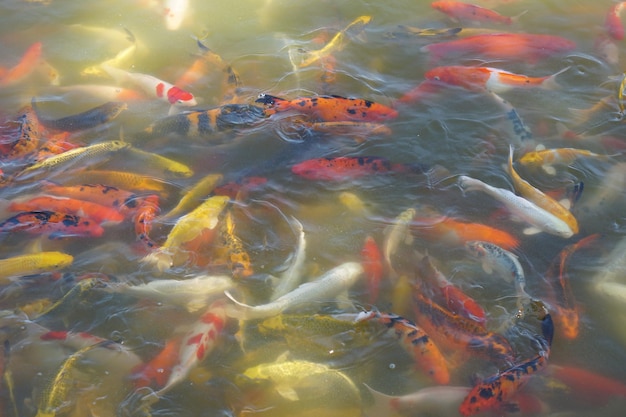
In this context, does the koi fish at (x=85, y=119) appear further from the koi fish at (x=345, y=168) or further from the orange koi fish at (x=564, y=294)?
the orange koi fish at (x=564, y=294)

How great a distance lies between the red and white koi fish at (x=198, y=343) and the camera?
3.32m

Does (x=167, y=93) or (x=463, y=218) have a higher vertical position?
(x=167, y=93)

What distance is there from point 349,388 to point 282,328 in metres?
0.58

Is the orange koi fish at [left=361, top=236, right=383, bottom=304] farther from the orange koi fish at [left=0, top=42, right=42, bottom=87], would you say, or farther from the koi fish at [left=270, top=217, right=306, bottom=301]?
the orange koi fish at [left=0, top=42, right=42, bottom=87]

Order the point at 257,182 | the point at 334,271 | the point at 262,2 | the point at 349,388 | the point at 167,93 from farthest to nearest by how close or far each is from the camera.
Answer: the point at 262,2, the point at 167,93, the point at 257,182, the point at 334,271, the point at 349,388

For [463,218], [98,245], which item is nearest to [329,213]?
[463,218]

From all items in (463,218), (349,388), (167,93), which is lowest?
(349,388)

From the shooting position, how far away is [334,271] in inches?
152

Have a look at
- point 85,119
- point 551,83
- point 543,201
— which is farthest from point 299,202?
point 551,83

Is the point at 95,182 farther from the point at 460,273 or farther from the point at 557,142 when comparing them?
the point at 557,142

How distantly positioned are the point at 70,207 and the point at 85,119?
3.97ft

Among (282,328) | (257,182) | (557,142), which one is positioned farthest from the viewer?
(557,142)

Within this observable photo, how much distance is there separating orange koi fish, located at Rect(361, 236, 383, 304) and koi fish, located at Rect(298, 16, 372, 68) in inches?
101

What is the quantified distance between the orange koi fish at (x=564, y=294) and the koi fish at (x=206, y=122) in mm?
2836
